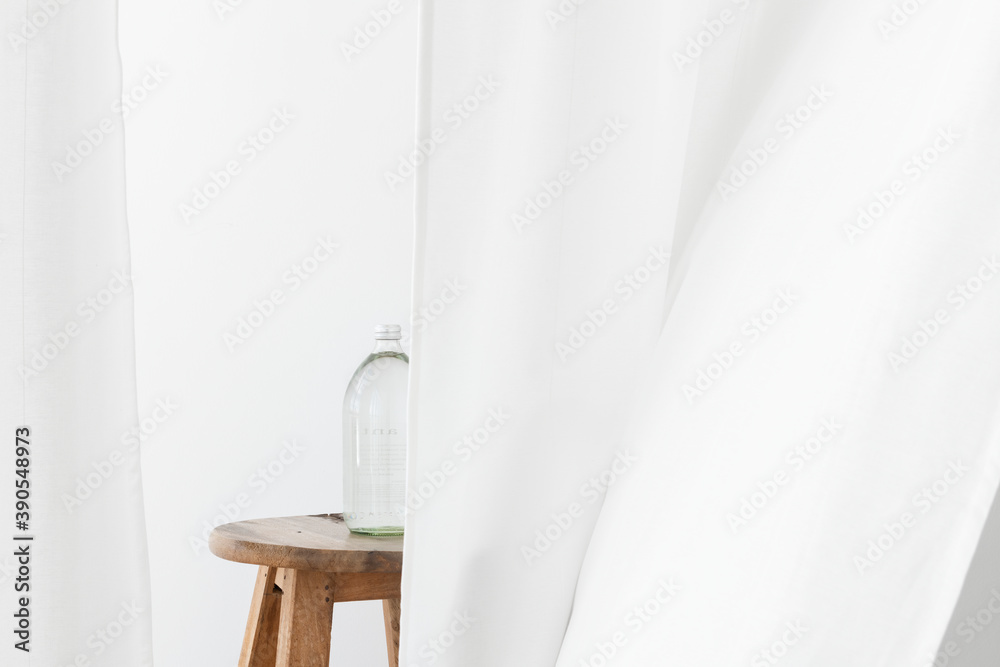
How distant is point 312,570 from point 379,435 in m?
0.15

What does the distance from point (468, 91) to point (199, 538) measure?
832 millimetres

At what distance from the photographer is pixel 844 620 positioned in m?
0.36

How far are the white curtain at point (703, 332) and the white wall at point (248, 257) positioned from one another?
2.23ft

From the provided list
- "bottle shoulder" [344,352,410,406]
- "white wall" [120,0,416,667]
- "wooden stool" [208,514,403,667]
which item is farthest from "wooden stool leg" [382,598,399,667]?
"white wall" [120,0,416,667]

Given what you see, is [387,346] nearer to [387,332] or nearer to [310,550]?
[387,332]

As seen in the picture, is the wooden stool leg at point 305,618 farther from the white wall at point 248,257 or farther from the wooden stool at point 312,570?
the white wall at point 248,257

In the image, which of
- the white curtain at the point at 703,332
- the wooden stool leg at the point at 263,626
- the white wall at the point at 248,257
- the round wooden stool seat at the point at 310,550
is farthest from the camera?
the white wall at the point at 248,257

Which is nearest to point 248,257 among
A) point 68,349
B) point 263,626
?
point 263,626

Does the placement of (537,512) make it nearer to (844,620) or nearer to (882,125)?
(844,620)

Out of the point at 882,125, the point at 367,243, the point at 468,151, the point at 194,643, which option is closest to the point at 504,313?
the point at 468,151

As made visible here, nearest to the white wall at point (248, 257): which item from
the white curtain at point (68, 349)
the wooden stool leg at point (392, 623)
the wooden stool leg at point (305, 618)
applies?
the wooden stool leg at point (392, 623)

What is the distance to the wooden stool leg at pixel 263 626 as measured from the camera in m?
0.75

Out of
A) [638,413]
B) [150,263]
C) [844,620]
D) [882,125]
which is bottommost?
[844,620]

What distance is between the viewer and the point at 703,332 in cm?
47
